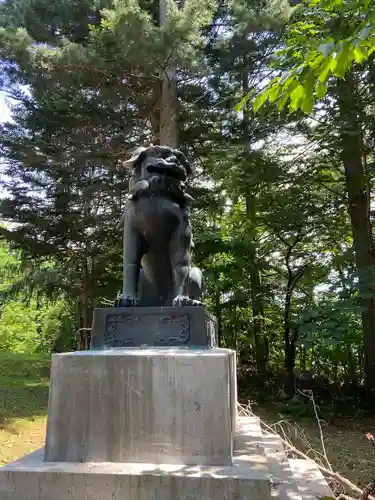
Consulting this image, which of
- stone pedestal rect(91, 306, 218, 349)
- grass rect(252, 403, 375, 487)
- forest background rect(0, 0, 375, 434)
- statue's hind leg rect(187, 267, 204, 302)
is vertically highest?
forest background rect(0, 0, 375, 434)

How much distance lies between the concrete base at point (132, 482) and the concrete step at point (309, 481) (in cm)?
91

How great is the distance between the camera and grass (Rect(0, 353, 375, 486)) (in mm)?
5816

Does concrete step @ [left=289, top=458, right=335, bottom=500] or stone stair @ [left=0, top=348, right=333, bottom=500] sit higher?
stone stair @ [left=0, top=348, right=333, bottom=500]

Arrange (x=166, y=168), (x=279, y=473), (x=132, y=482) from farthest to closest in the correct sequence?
(x=166, y=168)
(x=279, y=473)
(x=132, y=482)

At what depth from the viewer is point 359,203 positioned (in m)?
9.55

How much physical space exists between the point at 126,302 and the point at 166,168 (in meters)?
1.05

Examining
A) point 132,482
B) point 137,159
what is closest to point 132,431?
point 132,482

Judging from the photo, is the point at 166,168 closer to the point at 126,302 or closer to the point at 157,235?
the point at 157,235

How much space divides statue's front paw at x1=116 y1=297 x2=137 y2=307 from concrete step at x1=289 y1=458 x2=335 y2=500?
65.2 inches

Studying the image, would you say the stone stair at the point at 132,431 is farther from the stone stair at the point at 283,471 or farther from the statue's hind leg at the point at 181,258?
the statue's hind leg at the point at 181,258

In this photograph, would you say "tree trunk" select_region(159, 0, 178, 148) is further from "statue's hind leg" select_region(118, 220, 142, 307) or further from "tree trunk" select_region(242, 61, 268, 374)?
"statue's hind leg" select_region(118, 220, 142, 307)

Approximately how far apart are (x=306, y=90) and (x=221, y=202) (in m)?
8.08

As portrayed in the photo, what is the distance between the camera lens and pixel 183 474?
7.27ft

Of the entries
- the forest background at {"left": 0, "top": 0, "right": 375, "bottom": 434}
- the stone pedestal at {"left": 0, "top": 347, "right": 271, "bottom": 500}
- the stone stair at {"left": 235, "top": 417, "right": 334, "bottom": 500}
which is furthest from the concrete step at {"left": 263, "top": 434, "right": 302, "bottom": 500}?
the forest background at {"left": 0, "top": 0, "right": 375, "bottom": 434}
